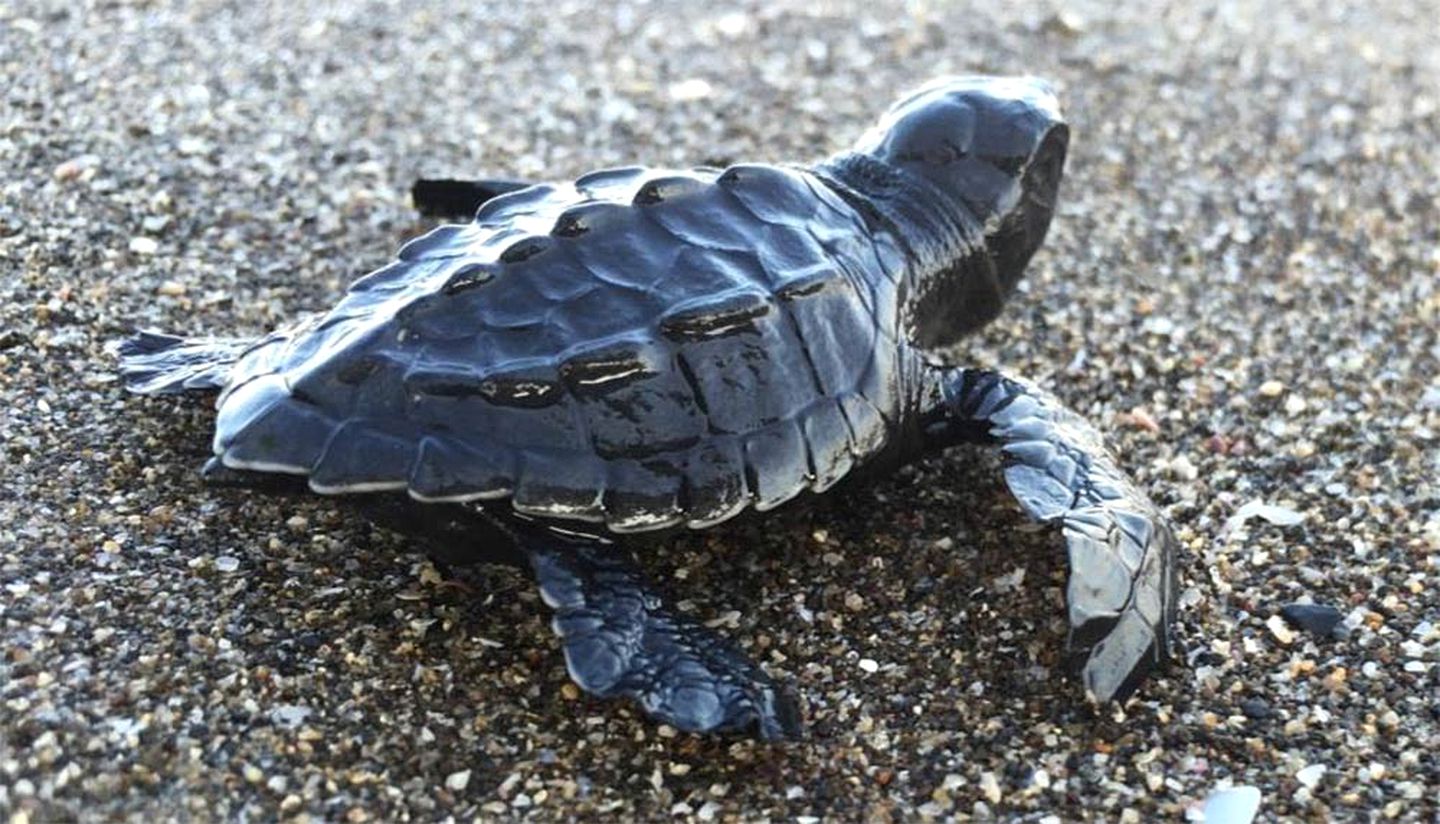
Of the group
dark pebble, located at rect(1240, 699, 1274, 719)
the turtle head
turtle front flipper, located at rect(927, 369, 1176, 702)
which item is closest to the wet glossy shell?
turtle front flipper, located at rect(927, 369, 1176, 702)

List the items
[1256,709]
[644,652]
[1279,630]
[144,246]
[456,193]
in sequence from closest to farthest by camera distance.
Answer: [644,652] → [1256,709] → [1279,630] → [144,246] → [456,193]

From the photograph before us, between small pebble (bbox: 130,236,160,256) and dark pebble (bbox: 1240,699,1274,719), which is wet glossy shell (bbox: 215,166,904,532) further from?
small pebble (bbox: 130,236,160,256)

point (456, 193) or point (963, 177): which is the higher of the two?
point (963, 177)

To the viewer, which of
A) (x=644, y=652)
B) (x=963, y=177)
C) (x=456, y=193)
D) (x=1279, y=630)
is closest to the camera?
(x=644, y=652)

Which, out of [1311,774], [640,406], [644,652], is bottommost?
[1311,774]

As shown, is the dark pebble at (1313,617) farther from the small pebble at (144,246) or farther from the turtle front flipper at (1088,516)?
the small pebble at (144,246)

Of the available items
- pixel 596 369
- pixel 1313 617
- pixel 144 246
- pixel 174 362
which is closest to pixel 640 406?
pixel 596 369

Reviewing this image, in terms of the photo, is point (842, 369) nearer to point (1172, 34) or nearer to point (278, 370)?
point (278, 370)

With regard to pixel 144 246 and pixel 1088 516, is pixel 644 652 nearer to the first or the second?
pixel 1088 516
